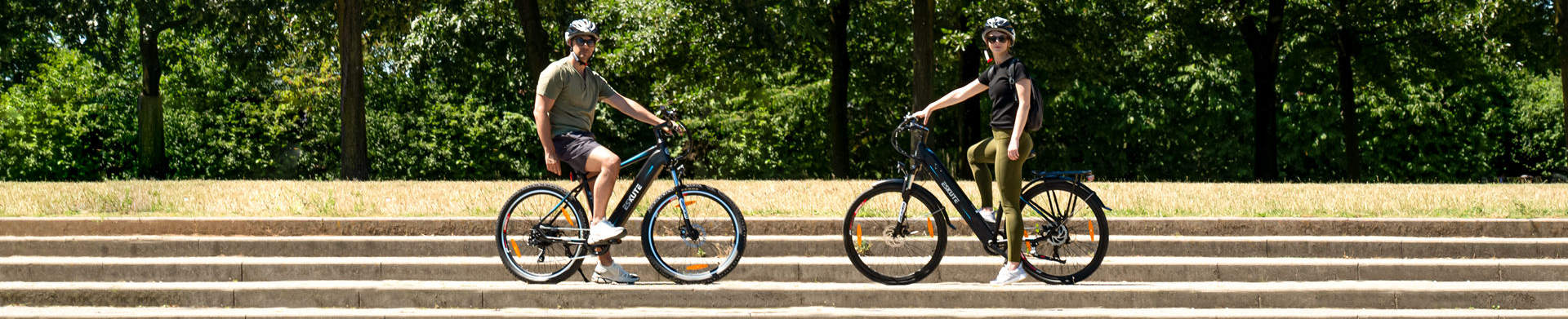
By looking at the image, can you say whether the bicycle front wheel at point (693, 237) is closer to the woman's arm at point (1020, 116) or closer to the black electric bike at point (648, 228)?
the black electric bike at point (648, 228)

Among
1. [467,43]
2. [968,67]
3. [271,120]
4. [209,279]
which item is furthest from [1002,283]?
[271,120]

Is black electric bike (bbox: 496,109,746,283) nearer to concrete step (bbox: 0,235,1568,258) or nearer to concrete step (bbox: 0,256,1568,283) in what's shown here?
concrete step (bbox: 0,256,1568,283)

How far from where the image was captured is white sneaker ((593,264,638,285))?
7.21 m

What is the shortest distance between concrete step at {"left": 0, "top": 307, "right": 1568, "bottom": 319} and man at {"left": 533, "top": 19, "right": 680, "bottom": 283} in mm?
494

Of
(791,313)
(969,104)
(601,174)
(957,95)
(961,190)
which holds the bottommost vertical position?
(791,313)

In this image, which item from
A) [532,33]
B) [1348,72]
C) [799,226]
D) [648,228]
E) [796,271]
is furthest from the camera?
[1348,72]

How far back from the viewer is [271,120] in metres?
32.9

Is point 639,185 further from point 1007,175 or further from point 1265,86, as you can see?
point 1265,86

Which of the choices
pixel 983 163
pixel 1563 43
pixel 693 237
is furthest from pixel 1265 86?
pixel 693 237

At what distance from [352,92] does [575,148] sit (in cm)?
1454

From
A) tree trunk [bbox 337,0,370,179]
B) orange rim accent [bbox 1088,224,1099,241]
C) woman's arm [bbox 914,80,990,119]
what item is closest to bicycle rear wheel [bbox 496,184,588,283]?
woman's arm [bbox 914,80,990,119]

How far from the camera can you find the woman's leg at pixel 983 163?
23.3 feet

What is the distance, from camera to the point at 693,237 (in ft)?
23.6

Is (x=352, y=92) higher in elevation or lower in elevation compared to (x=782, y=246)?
higher
